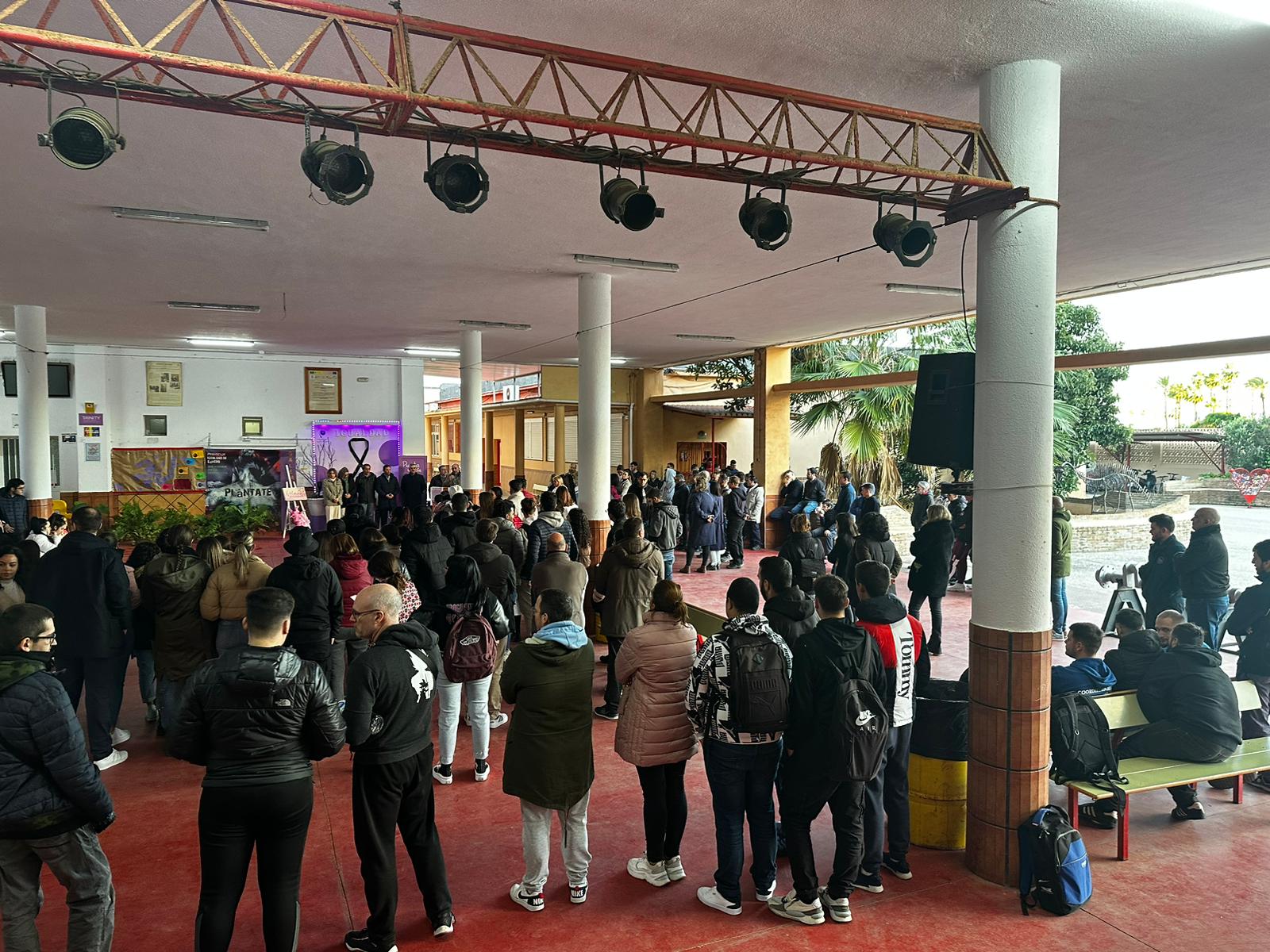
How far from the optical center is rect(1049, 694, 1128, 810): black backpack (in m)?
3.98

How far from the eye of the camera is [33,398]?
11.4m

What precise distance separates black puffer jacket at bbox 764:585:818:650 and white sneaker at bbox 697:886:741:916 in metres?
1.18

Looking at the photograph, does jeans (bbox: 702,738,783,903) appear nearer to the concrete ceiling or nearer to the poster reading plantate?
the concrete ceiling

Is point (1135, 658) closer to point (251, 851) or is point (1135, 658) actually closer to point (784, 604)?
point (784, 604)

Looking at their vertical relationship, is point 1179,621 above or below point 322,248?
below

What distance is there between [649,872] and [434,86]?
4137mm

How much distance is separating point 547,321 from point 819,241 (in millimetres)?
6027

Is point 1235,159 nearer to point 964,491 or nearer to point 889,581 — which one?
point 964,491

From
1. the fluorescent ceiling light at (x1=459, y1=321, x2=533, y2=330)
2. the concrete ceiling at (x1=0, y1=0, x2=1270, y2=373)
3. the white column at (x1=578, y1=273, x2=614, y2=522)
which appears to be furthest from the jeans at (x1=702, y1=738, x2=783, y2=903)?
the fluorescent ceiling light at (x1=459, y1=321, x2=533, y2=330)

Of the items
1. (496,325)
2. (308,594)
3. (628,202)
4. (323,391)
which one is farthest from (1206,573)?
(323,391)

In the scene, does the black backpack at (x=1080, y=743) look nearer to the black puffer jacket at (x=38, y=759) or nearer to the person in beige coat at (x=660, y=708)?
the person in beige coat at (x=660, y=708)

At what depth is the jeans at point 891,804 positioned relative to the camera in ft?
11.8

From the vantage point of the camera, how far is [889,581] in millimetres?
3855

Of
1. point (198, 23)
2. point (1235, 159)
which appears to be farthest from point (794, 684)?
point (1235, 159)
